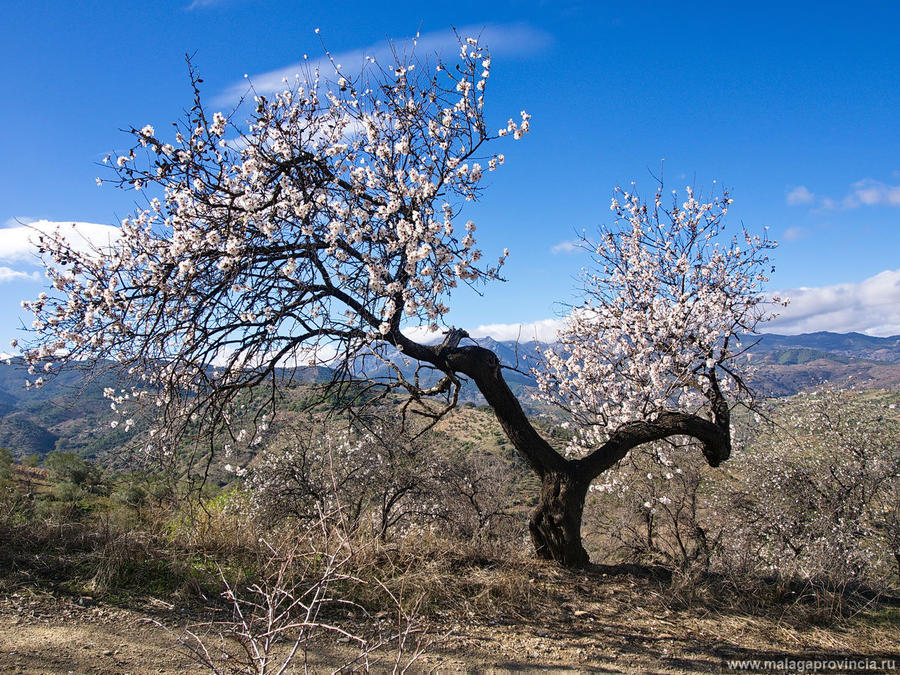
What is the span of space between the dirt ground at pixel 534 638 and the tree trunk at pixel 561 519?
2.75ft

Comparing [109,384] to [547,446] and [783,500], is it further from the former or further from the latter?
[783,500]

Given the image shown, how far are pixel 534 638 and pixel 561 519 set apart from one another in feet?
7.58

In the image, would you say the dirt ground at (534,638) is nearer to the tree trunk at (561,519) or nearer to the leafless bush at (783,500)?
the tree trunk at (561,519)

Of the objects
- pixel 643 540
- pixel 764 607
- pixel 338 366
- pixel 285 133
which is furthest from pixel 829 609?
pixel 285 133

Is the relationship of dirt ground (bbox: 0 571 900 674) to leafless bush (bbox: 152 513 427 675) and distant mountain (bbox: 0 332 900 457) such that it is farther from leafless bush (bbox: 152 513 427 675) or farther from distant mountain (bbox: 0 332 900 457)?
distant mountain (bbox: 0 332 900 457)

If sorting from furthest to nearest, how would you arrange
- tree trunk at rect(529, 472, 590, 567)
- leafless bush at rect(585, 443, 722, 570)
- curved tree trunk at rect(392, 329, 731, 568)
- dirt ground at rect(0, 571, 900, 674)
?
leafless bush at rect(585, 443, 722, 570) < tree trunk at rect(529, 472, 590, 567) < curved tree trunk at rect(392, 329, 731, 568) < dirt ground at rect(0, 571, 900, 674)

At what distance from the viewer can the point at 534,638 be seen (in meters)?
4.77

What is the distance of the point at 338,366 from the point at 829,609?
6498 mm

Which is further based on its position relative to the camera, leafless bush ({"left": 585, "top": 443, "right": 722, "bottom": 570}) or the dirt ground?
leafless bush ({"left": 585, "top": 443, "right": 722, "bottom": 570})

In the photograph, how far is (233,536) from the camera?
5.89 meters

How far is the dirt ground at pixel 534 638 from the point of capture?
3.77 metres

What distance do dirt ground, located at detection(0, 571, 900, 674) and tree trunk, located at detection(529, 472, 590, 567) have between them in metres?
0.84

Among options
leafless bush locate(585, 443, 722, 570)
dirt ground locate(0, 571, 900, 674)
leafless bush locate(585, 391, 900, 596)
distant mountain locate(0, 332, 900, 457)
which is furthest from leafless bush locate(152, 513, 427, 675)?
leafless bush locate(585, 443, 722, 570)

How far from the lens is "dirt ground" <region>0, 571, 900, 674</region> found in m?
3.77
